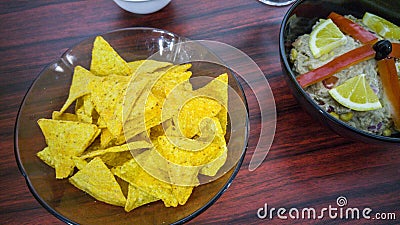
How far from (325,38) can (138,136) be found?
617 millimetres

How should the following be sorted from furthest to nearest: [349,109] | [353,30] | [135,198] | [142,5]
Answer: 1. [142,5]
2. [353,30]
3. [349,109]
4. [135,198]

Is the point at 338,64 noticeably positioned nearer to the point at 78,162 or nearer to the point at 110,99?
the point at 110,99

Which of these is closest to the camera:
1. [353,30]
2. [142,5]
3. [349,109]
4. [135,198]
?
[135,198]

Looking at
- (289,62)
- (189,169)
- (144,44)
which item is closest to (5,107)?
(144,44)

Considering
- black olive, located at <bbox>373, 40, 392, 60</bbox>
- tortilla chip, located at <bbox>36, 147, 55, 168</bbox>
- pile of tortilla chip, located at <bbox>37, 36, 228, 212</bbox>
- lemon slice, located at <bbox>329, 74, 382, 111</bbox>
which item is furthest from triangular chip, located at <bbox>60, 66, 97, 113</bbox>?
black olive, located at <bbox>373, 40, 392, 60</bbox>

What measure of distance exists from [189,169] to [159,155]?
93 millimetres

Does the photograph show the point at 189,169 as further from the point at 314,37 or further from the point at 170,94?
the point at 314,37

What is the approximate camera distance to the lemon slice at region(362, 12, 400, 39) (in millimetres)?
1407

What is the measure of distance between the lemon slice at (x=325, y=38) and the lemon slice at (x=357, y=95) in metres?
0.12

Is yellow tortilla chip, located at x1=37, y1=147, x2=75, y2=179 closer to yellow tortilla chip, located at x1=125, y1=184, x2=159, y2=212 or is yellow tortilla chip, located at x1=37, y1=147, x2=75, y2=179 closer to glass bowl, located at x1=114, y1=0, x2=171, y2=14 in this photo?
yellow tortilla chip, located at x1=125, y1=184, x2=159, y2=212

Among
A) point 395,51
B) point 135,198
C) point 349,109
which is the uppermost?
point 395,51

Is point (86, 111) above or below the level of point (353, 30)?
below

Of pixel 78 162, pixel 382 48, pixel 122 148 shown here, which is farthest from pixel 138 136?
pixel 382 48

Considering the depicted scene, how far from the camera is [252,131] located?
54.2 inches
